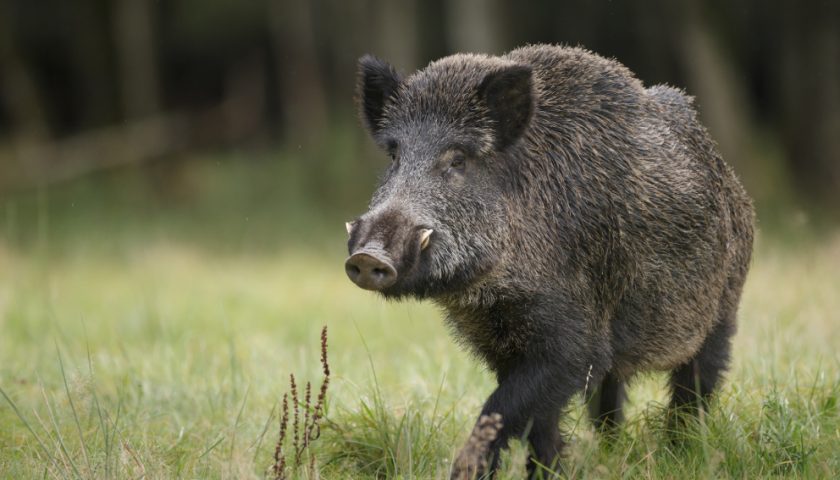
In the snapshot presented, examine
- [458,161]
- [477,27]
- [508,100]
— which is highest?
[477,27]

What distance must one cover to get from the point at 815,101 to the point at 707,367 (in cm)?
1016

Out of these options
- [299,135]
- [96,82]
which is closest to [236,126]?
[299,135]

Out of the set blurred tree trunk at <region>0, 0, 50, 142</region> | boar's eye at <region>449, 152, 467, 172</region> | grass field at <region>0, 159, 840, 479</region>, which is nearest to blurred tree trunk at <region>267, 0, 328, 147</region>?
blurred tree trunk at <region>0, 0, 50, 142</region>

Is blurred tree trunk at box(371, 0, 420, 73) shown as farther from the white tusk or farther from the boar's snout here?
the boar's snout

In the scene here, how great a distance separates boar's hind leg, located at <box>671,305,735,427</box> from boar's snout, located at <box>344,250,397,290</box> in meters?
1.94

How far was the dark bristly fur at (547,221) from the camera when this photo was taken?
416cm

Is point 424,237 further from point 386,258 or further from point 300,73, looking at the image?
point 300,73

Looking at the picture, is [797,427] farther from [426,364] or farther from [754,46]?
[754,46]

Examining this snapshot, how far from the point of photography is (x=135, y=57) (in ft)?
58.7

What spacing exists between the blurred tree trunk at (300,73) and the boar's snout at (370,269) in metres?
16.4

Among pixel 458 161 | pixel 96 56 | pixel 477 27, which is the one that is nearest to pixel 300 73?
pixel 96 56

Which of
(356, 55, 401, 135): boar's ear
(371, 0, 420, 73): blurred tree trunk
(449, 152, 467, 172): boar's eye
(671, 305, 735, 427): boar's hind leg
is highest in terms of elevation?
(371, 0, 420, 73): blurred tree trunk

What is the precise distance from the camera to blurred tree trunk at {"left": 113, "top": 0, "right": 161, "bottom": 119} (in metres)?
17.3

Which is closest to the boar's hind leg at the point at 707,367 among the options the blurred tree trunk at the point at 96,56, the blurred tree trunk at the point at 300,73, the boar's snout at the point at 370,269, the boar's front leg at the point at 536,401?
the boar's front leg at the point at 536,401
